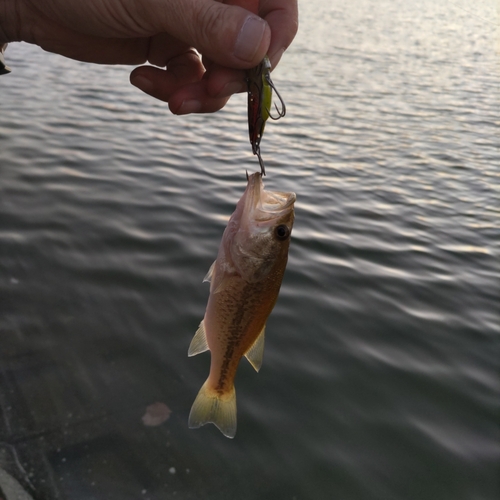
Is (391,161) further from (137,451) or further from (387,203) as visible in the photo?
(137,451)

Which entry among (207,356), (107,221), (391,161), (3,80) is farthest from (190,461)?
(3,80)

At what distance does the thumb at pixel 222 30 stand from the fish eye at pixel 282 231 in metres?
0.82

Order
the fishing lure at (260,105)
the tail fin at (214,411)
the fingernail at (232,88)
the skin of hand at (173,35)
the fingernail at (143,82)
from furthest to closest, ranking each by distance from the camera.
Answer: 1. the fingernail at (143,82)
2. the fingernail at (232,88)
3. the tail fin at (214,411)
4. the skin of hand at (173,35)
5. the fishing lure at (260,105)

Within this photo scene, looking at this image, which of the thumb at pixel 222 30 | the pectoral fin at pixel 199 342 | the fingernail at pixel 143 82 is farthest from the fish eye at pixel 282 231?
the fingernail at pixel 143 82

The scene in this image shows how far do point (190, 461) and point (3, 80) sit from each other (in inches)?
444

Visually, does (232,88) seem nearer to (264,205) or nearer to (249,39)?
(249,39)

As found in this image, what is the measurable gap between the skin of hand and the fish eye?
32.2 inches

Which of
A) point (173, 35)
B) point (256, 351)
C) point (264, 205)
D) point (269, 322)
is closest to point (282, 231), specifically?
point (264, 205)

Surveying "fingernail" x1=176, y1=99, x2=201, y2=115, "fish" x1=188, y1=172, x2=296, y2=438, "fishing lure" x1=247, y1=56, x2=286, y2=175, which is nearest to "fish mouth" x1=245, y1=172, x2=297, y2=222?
"fish" x1=188, y1=172, x2=296, y2=438

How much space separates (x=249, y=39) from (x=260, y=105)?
512mm

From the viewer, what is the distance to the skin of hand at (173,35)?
2.69 m

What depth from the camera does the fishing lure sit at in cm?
226

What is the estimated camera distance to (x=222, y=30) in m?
2.68

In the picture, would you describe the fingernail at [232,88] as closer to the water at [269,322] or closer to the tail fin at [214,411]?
the tail fin at [214,411]
